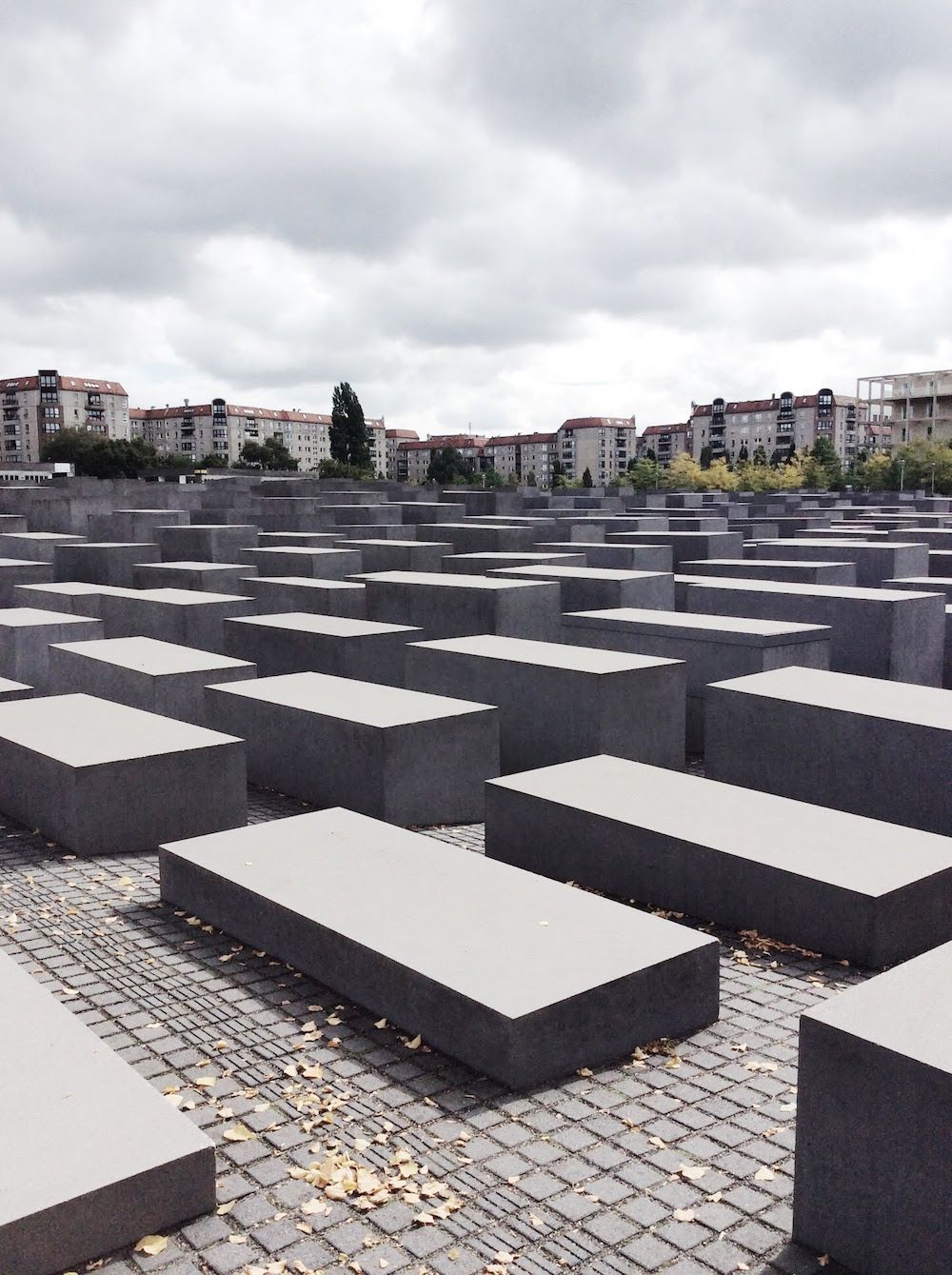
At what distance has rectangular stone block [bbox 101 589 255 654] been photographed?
14555 mm

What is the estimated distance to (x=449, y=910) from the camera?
584 centimetres

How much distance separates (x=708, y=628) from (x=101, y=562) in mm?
12446

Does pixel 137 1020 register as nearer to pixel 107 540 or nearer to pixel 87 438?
pixel 107 540

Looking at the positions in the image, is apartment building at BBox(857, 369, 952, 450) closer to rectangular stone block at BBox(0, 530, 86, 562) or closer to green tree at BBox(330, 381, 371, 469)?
green tree at BBox(330, 381, 371, 469)

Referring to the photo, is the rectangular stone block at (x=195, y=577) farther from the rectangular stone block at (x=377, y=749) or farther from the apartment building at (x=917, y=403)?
the apartment building at (x=917, y=403)

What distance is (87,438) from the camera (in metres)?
74.9

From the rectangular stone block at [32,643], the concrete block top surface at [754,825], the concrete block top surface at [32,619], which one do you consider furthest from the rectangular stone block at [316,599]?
the concrete block top surface at [754,825]

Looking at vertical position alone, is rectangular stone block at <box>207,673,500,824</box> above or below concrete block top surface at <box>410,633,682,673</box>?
below

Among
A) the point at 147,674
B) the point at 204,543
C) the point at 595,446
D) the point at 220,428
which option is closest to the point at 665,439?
the point at 595,446

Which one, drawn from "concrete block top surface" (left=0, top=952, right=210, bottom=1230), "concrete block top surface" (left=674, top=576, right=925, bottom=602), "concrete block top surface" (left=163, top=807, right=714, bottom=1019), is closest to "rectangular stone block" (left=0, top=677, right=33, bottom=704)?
"concrete block top surface" (left=163, top=807, right=714, bottom=1019)

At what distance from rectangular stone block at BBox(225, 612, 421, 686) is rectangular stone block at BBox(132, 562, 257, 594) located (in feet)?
14.1

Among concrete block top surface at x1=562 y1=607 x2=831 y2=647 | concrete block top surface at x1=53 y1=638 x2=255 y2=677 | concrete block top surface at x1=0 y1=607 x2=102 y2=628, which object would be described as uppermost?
concrete block top surface at x1=562 y1=607 x2=831 y2=647

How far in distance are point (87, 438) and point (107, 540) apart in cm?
5353

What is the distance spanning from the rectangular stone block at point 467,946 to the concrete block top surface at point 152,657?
14.3ft
